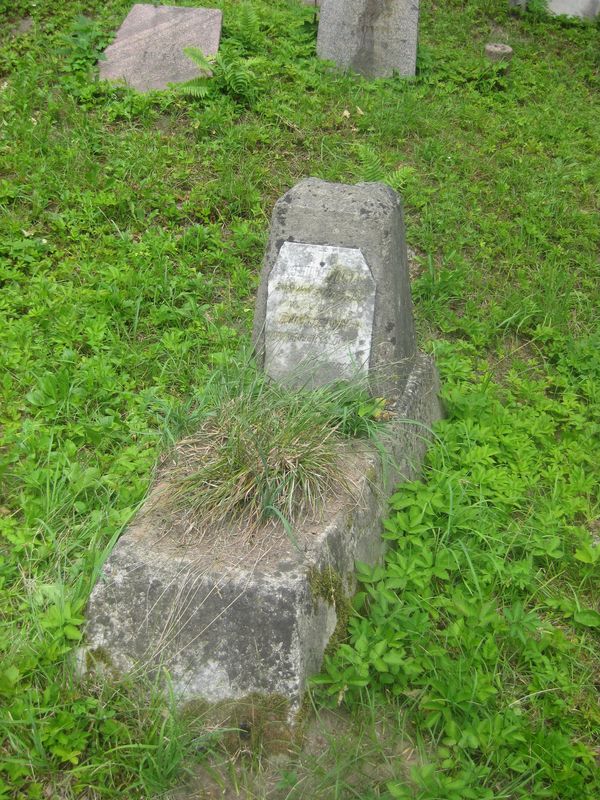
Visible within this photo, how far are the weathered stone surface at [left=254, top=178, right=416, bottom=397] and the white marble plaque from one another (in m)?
0.03

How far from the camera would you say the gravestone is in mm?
2770

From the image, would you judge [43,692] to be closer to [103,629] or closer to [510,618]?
[103,629]

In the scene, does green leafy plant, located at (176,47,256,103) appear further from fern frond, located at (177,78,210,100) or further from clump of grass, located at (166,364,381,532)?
clump of grass, located at (166,364,381,532)

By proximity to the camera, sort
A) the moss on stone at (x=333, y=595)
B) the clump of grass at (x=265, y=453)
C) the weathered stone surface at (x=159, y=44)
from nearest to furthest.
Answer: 1. the moss on stone at (x=333, y=595)
2. the clump of grass at (x=265, y=453)
3. the weathered stone surface at (x=159, y=44)

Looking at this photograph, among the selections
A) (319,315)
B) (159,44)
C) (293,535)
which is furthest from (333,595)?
(159,44)

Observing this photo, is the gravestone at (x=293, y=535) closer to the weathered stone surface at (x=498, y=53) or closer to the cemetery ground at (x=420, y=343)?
the cemetery ground at (x=420, y=343)

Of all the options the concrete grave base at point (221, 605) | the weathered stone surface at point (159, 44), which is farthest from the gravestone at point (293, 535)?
the weathered stone surface at point (159, 44)

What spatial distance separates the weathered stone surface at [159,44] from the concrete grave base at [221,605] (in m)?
5.07

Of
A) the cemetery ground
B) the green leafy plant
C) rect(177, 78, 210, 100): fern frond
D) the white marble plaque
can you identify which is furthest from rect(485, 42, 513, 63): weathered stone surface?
the white marble plaque

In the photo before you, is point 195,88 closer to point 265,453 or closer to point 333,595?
point 265,453

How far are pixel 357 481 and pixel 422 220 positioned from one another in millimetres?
3310

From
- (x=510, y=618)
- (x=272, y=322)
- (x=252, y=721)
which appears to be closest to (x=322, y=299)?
(x=272, y=322)

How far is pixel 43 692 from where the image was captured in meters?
2.80

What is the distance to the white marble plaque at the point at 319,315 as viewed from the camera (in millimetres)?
3895
